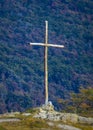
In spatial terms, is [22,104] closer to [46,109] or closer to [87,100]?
[87,100]

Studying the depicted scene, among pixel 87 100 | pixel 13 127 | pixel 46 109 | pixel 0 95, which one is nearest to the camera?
pixel 13 127

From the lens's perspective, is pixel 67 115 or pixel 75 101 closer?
pixel 67 115

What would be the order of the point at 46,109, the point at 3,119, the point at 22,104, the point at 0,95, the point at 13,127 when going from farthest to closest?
the point at 0,95 → the point at 22,104 → the point at 46,109 → the point at 3,119 → the point at 13,127

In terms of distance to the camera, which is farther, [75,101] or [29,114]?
[75,101]

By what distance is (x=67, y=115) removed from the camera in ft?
159

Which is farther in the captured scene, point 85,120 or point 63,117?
point 85,120

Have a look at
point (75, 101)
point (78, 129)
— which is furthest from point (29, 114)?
point (75, 101)

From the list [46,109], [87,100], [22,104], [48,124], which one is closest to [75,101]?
[87,100]

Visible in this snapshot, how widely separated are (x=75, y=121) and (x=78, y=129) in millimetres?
3629

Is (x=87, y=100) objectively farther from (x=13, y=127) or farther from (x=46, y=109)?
(x=13, y=127)

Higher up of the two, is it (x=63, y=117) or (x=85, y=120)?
(x=63, y=117)

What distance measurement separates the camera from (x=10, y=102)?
609 feet

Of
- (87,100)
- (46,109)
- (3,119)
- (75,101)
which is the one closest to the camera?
(3,119)

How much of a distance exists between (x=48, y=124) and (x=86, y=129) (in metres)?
2.18
